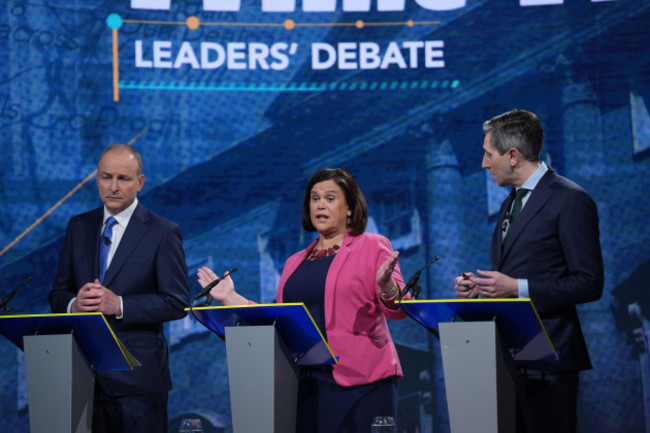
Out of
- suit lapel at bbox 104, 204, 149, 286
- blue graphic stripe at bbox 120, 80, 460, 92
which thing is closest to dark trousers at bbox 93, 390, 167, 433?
suit lapel at bbox 104, 204, 149, 286

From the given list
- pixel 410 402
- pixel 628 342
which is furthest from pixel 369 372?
pixel 628 342

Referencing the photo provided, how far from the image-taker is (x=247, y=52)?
5.57 meters

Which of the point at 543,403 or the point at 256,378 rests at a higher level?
the point at 256,378

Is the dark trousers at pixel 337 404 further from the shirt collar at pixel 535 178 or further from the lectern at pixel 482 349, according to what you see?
the shirt collar at pixel 535 178

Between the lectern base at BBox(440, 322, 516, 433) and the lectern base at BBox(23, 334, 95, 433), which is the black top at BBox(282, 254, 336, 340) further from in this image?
the lectern base at BBox(23, 334, 95, 433)

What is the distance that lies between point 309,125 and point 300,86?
0.27 meters

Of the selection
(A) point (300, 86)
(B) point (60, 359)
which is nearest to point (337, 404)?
(B) point (60, 359)

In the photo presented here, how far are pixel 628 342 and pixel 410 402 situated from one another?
4.73 ft

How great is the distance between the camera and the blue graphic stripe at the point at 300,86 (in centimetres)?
550

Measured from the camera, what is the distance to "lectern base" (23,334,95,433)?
274 centimetres

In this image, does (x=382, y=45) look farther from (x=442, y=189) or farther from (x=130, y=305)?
(x=130, y=305)

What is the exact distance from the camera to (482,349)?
2.46 metres

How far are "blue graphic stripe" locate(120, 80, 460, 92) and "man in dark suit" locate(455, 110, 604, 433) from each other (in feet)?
8.57

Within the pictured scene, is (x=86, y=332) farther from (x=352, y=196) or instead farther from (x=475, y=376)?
(x=475, y=376)
